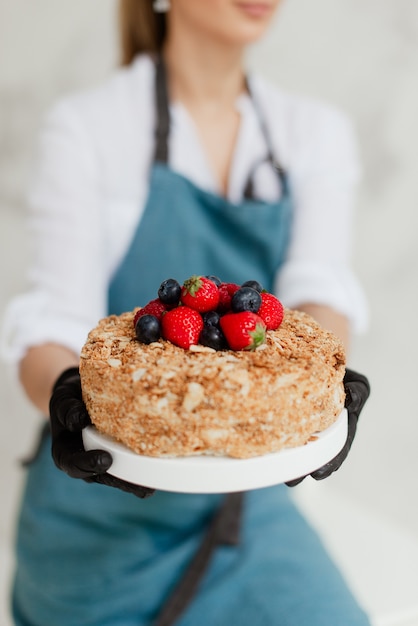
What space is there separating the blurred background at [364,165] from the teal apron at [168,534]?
0.57 metres

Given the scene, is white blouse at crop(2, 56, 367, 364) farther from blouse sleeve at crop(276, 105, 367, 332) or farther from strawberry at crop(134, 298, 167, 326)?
strawberry at crop(134, 298, 167, 326)

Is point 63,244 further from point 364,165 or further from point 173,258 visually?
point 364,165

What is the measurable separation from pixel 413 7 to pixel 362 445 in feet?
4.35

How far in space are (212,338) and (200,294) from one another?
5cm

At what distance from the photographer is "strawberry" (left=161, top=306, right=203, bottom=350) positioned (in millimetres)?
818

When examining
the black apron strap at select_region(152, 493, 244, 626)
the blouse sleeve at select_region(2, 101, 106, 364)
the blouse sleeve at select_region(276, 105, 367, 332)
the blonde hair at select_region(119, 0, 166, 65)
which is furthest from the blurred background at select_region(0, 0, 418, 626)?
the blouse sleeve at select_region(2, 101, 106, 364)

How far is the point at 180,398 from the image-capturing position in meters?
0.79

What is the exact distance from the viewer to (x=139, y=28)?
5.43 feet

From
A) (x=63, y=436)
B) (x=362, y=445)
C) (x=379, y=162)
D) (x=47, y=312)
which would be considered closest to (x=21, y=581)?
(x=47, y=312)

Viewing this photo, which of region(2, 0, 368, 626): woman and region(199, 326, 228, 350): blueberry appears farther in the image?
region(2, 0, 368, 626): woman

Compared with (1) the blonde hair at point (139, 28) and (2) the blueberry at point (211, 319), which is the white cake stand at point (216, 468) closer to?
(2) the blueberry at point (211, 319)

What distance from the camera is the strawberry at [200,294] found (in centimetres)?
82

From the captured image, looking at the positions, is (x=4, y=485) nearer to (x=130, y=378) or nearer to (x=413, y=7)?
(x=130, y=378)

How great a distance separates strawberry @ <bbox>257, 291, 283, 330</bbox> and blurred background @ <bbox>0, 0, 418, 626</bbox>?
1.23m
